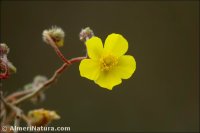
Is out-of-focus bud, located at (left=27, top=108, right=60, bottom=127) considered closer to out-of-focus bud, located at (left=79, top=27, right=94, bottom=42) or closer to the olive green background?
out-of-focus bud, located at (left=79, top=27, right=94, bottom=42)

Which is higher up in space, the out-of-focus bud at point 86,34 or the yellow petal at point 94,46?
the out-of-focus bud at point 86,34

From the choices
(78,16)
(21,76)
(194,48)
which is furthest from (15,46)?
(194,48)

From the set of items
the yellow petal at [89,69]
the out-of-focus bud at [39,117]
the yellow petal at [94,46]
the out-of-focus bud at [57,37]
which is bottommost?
the out-of-focus bud at [39,117]

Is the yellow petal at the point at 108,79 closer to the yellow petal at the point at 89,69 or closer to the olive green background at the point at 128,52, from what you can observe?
the yellow petal at the point at 89,69

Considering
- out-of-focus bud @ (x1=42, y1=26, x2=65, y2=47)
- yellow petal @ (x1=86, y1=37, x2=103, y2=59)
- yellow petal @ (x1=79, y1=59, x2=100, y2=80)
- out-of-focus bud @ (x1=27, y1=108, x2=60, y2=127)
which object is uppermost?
out-of-focus bud @ (x1=42, y1=26, x2=65, y2=47)

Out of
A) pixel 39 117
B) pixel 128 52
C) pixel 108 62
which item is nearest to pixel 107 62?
pixel 108 62

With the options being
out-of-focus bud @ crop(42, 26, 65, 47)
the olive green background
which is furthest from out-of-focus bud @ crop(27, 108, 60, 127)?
the olive green background

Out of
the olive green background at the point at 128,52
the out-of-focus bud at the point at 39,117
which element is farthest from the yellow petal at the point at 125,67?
the olive green background at the point at 128,52

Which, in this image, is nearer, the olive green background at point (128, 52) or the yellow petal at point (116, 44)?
the yellow petal at point (116, 44)
